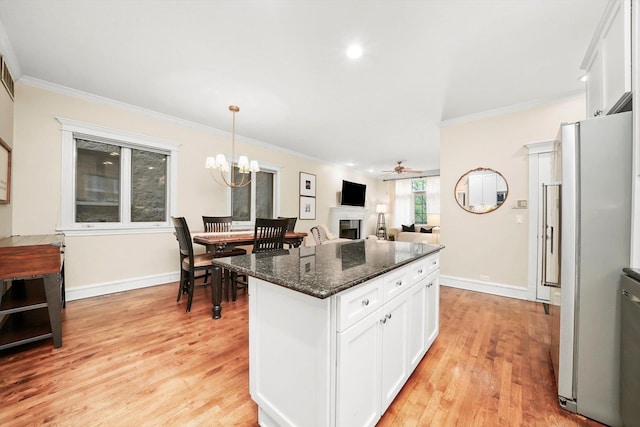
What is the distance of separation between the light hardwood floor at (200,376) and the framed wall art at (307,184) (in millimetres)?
3839

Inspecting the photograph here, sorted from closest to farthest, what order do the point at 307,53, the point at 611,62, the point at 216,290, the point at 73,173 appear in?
the point at 611,62, the point at 307,53, the point at 216,290, the point at 73,173

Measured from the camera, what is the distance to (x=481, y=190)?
3.57 metres

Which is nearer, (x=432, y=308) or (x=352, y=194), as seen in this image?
(x=432, y=308)

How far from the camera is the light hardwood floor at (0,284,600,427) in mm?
1332

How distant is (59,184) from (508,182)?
5.72 m

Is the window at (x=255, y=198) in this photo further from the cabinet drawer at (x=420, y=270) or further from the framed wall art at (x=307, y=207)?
the cabinet drawer at (x=420, y=270)

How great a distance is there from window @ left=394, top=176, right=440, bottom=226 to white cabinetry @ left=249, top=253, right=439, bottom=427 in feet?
25.0

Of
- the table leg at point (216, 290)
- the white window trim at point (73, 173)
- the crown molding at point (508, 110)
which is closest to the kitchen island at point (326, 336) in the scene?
the table leg at point (216, 290)

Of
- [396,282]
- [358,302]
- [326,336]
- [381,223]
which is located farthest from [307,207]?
[326,336]

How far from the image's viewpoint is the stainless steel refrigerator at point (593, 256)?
1.26m

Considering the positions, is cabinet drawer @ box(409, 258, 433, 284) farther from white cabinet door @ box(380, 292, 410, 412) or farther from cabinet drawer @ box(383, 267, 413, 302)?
white cabinet door @ box(380, 292, 410, 412)

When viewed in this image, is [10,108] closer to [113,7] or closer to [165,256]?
[113,7]

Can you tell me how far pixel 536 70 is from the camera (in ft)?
8.26

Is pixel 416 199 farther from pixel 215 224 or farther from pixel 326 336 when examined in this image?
pixel 326 336
